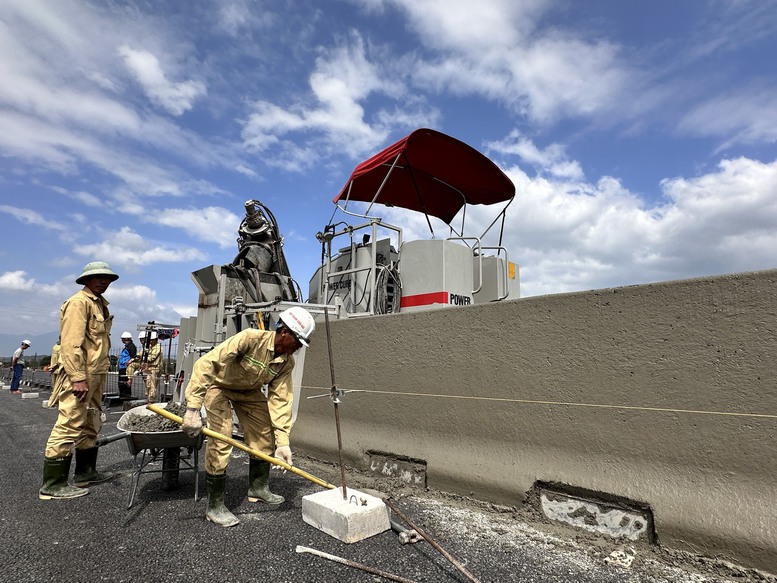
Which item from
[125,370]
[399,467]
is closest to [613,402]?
[399,467]

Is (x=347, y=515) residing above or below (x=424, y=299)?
below

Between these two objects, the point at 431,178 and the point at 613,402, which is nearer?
the point at 613,402

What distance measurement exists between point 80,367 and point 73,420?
0.51 metres

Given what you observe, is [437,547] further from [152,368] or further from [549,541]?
[152,368]

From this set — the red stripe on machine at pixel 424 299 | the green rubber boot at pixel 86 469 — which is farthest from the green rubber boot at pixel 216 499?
the red stripe on machine at pixel 424 299

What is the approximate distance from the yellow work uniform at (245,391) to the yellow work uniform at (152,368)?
9006 millimetres

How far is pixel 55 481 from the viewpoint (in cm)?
435

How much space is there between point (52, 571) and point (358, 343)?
317 centimetres

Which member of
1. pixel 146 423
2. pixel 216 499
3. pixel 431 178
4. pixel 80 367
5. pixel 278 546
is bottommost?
pixel 278 546

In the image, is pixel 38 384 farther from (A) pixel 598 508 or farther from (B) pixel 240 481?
(A) pixel 598 508

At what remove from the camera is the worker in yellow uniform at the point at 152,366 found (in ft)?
39.1

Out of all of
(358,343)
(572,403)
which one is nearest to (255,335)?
(358,343)

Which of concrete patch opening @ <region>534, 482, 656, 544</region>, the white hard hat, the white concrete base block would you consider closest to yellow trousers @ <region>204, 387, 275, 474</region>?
the white concrete base block

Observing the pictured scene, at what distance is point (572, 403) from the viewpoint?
351 cm
